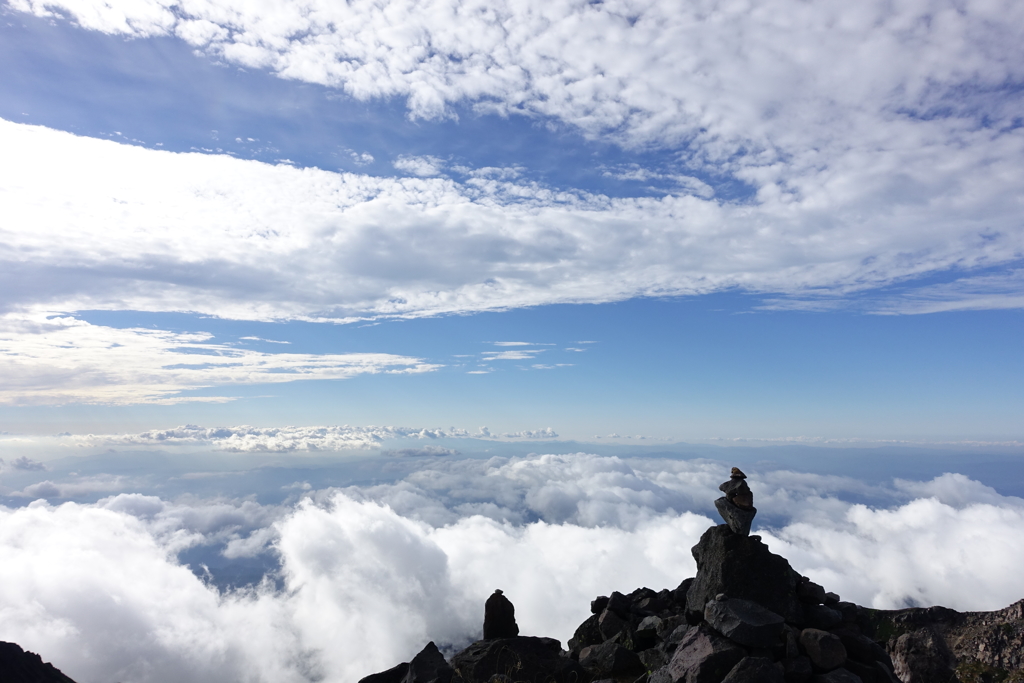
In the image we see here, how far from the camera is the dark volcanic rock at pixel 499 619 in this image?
74.7 ft

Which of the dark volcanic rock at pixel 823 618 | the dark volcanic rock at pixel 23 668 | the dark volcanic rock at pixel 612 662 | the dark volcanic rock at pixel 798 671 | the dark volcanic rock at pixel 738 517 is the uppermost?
the dark volcanic rock at pixel 738 517

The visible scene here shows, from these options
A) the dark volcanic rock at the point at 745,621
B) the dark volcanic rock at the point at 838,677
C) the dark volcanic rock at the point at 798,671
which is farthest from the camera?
the dark volcanic rock at the point at 745,621

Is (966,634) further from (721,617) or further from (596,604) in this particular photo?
(596,604)

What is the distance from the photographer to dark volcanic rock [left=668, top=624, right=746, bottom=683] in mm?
13914

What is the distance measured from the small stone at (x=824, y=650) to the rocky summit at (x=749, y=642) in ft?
0.09

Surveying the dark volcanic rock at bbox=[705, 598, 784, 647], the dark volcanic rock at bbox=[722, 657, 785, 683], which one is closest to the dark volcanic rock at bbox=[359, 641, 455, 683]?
the dark volcanic rock at bbox=[705, 598, 784, 647]

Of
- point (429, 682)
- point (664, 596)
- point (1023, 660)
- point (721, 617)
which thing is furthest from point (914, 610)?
point (429, 682)

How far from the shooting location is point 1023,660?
18.8 meters

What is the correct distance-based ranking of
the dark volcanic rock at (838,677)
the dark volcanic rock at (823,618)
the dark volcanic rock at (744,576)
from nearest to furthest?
the dark volcanic rock at (838,677), the dark volcanic rock at (823,618), the dark volcanic rock at (744,576)

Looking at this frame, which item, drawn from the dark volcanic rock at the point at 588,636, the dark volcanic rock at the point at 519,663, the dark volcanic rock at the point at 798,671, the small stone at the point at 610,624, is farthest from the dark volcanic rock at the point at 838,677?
the dark volcanic rock at the point at 588,636

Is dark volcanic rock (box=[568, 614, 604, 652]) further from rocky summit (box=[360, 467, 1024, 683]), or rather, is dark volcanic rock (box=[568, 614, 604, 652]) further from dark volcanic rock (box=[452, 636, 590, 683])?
dark volcanic rock (box=[452, 636, 590, 683])

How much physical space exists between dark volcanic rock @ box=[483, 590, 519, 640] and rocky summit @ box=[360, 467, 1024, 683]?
10 cm

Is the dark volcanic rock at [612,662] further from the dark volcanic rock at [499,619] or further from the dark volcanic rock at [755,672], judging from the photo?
the dark volcanic rock at [755,672]

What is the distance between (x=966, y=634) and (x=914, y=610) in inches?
79.3
